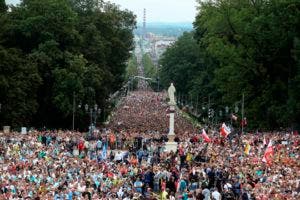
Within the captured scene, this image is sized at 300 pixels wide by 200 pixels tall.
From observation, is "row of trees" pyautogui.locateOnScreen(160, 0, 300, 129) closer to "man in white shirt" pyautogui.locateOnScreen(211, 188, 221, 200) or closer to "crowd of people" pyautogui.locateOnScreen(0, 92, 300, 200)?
"crowd of people" pyautogui.locateOnScreen(0, 92, 300, 200)

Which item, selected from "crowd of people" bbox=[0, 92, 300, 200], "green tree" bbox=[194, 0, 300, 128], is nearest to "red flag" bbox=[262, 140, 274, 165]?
"crowd of people" bbox=[0, 92, 300, 200]

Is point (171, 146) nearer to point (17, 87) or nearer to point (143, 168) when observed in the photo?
point (143, 168)

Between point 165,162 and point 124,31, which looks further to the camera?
point 124,31

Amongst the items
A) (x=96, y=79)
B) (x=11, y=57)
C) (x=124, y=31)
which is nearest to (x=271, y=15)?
(x=96, y=79)

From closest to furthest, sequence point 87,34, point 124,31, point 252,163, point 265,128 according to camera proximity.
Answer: point 252,163, point 265,128, point 87,34, point 124,31

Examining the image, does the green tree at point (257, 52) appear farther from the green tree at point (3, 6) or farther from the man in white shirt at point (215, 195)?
the man in white shirt at point (215, 195)

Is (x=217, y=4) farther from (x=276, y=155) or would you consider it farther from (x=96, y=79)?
(x=276, y=155)

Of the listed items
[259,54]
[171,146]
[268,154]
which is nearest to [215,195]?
[268,154]
